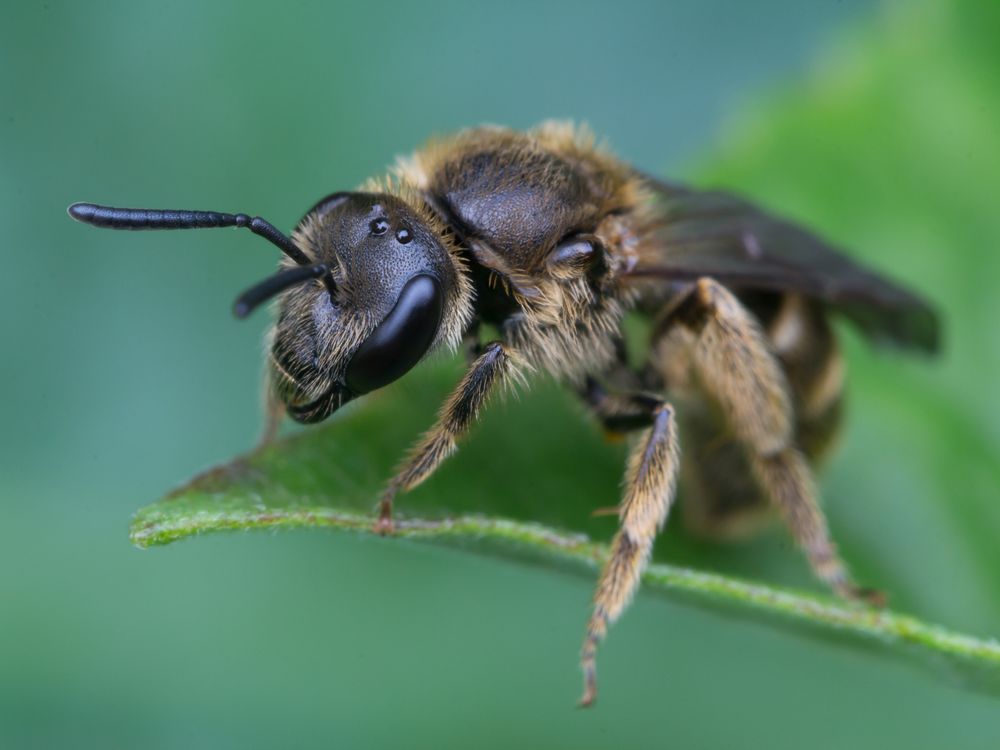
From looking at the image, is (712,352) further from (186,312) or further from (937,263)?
(186,312)

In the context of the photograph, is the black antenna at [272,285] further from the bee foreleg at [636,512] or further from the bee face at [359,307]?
the bee foreleg at [636,512]

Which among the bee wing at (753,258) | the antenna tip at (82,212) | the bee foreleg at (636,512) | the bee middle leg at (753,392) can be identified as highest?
the bee wing at (753,258)

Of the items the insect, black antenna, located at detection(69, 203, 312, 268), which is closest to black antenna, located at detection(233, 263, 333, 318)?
the insect

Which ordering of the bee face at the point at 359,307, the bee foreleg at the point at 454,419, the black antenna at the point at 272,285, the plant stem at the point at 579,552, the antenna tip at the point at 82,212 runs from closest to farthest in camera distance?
the plant stem at the point at 579,552 < the black antenna at the point at 272,285 < the antenna tip at the point at 82,212 < the bee face at the point at 359,307 < the bee foreleg at the point at 454,419

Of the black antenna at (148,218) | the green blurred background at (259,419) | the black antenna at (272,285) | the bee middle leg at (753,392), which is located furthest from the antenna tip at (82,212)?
the bee middle leg at (753,392)

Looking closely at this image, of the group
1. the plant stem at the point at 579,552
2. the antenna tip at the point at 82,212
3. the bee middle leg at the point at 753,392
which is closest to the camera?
the plant stem at the point at 579,552

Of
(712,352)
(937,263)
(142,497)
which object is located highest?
(937,263)

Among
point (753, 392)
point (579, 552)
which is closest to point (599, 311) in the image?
point (753, 392)

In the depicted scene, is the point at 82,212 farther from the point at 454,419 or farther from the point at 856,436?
the point at 856,436

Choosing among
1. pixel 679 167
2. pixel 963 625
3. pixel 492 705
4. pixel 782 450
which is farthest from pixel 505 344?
pixel 679 167
